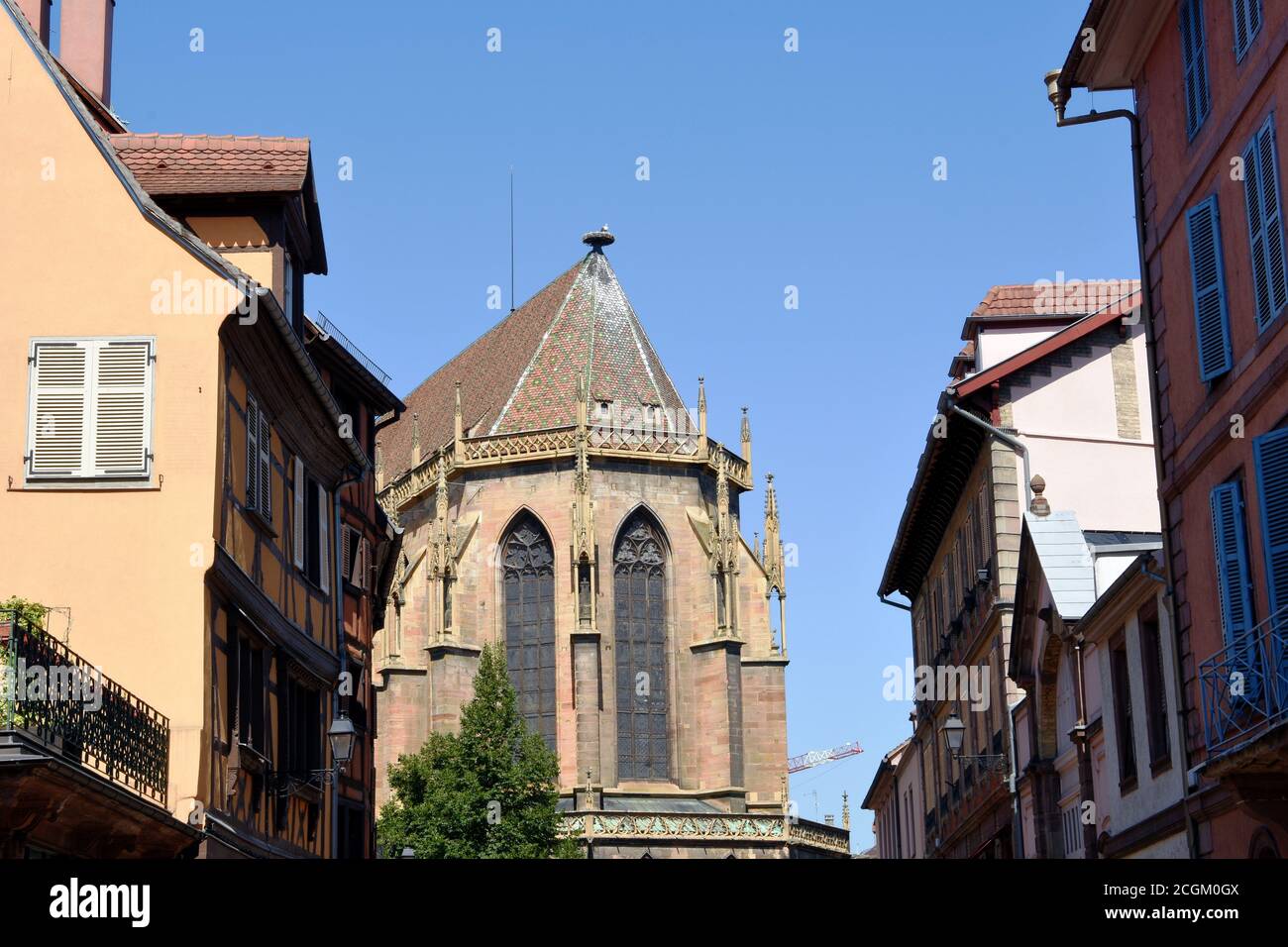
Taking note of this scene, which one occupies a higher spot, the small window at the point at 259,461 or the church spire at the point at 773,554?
the church spire at the point at 773,554

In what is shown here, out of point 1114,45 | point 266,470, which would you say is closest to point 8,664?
point 266,470

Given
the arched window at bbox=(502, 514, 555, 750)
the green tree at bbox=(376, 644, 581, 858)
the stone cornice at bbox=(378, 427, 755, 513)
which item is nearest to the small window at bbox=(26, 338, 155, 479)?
the green tree at bbox=(376, 644, 581, 858)

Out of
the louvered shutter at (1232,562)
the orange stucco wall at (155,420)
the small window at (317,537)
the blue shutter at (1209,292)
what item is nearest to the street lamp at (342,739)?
the small window at (317,537)

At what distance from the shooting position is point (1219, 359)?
17219 millimetres

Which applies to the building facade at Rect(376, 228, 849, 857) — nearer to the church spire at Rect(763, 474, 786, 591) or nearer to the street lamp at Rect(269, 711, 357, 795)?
the church spire at Rect(763, 474, 786, 591)

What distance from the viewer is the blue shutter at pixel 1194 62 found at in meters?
17.8

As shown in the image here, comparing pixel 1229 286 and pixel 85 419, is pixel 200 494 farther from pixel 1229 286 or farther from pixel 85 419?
pixel 1229 286

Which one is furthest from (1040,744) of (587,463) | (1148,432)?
(587,463)

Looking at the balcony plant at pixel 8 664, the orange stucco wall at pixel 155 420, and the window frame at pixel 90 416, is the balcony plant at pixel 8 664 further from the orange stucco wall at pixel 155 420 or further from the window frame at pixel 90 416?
the window frame at pixel 90 416

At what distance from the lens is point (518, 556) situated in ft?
200

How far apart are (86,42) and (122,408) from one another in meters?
7.17

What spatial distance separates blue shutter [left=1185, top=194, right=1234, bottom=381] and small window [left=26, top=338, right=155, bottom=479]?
975 centimetres

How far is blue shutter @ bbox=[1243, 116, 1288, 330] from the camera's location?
50.3 ft

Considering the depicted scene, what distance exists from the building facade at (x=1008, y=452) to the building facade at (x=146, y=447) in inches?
405
